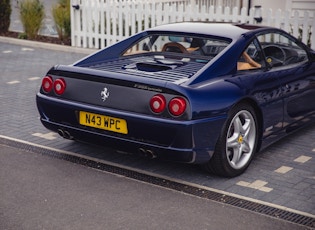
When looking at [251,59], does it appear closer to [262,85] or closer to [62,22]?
[262,85]

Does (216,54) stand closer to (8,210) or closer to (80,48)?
(8,210)

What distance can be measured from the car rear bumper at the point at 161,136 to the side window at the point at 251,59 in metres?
0.80

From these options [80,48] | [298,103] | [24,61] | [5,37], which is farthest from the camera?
[5,37]

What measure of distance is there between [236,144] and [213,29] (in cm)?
130

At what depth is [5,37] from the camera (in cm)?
1430

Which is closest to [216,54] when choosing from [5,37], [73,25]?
[73,25]

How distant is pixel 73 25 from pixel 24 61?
1839 millimetres

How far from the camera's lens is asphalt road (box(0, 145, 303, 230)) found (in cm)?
434

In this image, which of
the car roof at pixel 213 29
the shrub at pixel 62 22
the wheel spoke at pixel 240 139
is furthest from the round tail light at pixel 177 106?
the shrub at pixel 62 22

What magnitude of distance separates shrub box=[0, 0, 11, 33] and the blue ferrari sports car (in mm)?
9337

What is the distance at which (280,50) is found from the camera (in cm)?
637

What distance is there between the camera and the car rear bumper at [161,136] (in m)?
4.84

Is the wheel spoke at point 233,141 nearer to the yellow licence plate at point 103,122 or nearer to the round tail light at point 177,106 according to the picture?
the round tail light at point 177,106

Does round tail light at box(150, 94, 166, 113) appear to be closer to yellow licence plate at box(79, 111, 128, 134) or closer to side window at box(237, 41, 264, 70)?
yellow licence plate at box(79, 111, 128, 134)
